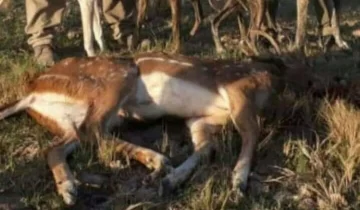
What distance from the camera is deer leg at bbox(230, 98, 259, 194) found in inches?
233

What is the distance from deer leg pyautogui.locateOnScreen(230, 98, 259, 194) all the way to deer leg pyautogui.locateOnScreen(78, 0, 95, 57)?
2.70m

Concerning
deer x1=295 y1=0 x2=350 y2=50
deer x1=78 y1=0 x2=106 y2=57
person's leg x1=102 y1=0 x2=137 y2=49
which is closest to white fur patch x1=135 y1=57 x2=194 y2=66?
A: deer x1=78 y1=0 x2=106 y2=57

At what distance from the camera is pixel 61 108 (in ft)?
22.3

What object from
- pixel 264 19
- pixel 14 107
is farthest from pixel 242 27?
pixel 14 107

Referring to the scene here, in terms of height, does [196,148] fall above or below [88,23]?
below

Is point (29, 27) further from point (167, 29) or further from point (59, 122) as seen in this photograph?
point (59, 122)

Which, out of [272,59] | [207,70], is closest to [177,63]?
[207,70]

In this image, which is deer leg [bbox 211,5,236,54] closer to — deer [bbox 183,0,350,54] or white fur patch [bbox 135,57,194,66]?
deer [bbox 183,0,350,54]

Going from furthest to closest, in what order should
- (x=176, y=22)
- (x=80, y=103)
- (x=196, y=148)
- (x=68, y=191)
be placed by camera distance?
(x=176, y=22)
(x=80, y=103)
(x=196, y=148)
(x=68, y=191)

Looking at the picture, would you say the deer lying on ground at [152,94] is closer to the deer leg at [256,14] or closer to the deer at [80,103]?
the deer at [80,103]

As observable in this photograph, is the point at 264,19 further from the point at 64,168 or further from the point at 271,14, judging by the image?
the point at 64,168

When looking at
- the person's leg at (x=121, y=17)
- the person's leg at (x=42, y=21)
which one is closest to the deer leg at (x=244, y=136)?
the person's leg at (x=42, y=21)

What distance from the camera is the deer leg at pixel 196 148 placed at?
19.3 feet

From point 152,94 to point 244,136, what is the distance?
843 mm
